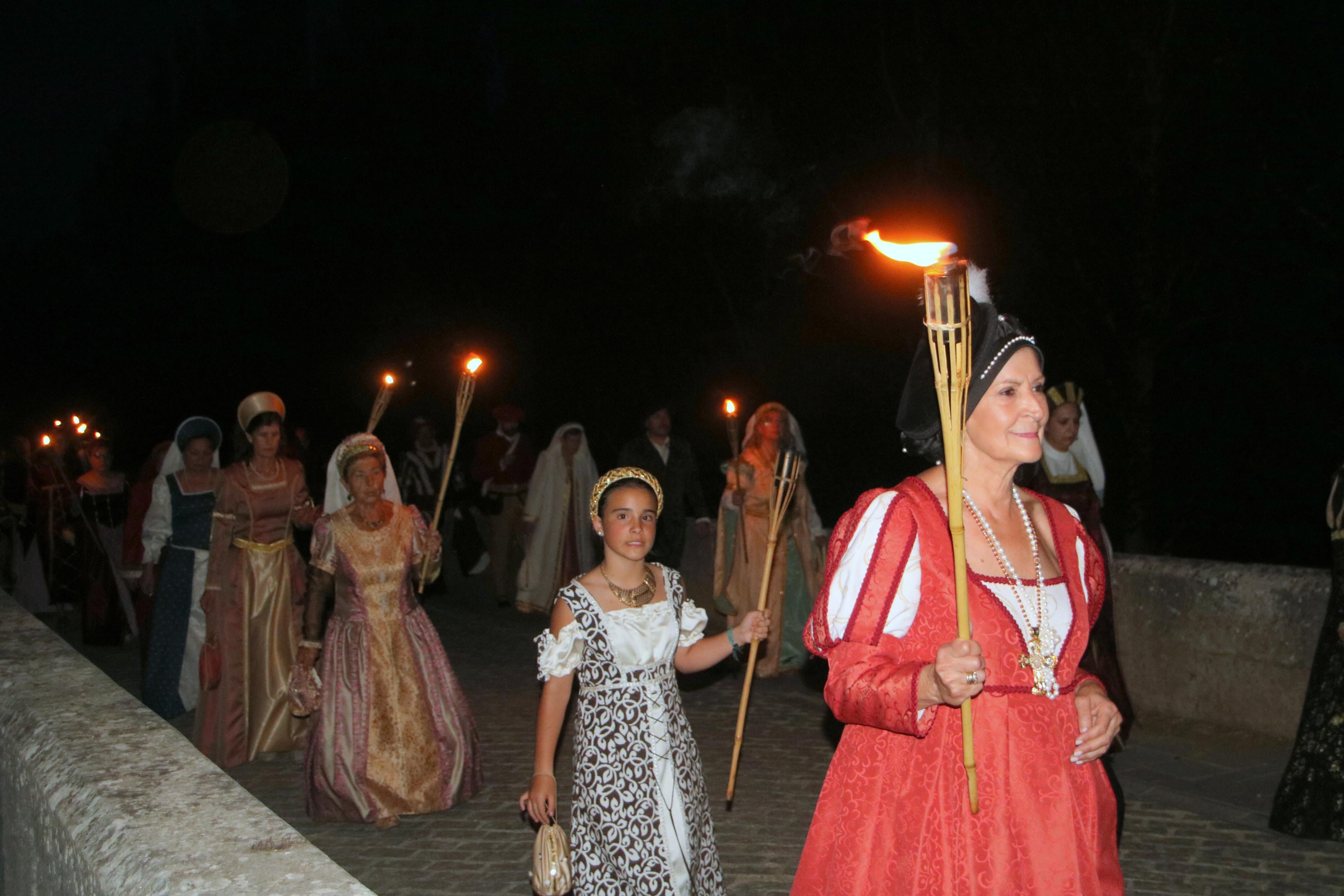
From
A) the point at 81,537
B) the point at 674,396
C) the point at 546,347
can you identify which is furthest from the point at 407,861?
the point at 546,347

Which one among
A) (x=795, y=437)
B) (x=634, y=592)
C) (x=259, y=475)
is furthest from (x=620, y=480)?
(x=795, y=437)

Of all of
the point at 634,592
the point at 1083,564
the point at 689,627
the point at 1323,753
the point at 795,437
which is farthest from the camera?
the point at 795,437

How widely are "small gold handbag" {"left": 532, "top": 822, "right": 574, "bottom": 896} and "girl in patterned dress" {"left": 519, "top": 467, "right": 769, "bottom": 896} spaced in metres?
0.07

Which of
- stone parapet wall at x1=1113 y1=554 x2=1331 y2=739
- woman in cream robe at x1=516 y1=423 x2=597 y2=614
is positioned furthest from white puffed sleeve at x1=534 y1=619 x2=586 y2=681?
woman in cream robe at x1=516 y1=423 x2=597 y2=614

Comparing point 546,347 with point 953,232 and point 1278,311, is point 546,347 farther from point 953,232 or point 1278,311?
point 1278,311

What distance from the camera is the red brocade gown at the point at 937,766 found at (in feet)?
8.15

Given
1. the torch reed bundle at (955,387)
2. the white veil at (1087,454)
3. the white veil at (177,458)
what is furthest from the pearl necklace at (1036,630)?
the white veil at (177,458)

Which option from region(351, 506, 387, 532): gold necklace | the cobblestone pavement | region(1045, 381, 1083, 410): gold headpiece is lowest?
the cobblestone pavement

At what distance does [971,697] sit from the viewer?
7.70 ft

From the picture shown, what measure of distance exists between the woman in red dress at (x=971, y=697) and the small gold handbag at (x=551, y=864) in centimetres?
103

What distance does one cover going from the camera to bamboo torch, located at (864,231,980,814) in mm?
2346

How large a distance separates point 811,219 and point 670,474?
4.49m

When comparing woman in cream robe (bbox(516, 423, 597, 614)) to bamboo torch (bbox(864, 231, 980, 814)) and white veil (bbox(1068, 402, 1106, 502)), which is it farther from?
bamboo torch (bbox(864, 231, 980, 814))

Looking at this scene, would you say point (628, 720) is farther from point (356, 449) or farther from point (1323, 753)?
point (1323, 753)
